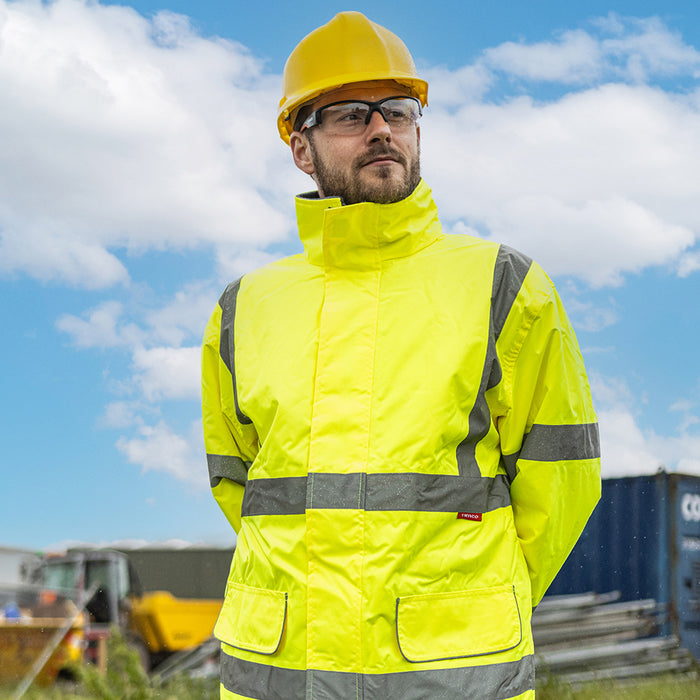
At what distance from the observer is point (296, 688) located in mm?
1927

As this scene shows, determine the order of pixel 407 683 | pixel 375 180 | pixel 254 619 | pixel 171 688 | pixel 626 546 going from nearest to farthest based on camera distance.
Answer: pixel 407 683, pixel 254 619, pixel 375 180, pixel 171 688, pixel 626 546

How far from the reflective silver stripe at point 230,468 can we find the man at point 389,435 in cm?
9

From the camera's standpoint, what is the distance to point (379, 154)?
2.30 metres

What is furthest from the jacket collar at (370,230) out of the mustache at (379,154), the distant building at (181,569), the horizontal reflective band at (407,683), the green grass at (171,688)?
the distant building at (181,569)

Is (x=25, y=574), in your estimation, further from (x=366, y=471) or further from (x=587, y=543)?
(x=366, y=471)

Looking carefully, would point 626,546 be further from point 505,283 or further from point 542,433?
point 505,283

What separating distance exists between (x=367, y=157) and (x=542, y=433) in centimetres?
94

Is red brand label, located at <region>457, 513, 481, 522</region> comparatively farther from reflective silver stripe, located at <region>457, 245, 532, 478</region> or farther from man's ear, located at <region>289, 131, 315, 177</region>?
man's ear, located at <region>289, 131, 315, 177</region>

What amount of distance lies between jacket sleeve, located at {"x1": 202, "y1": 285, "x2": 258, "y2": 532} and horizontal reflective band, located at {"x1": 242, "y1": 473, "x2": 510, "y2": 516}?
19.2 inches

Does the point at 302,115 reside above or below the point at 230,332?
above

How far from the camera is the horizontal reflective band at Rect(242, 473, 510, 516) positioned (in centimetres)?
191

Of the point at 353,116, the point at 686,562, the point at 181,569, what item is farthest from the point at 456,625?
the point at 181,569

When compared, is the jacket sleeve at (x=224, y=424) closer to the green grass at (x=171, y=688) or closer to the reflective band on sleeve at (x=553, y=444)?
the reflective band on sleeve at (x=553, y=444)

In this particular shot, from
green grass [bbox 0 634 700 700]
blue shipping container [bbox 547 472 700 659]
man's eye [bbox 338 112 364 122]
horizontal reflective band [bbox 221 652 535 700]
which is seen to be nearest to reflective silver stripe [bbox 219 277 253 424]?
man's eye [bbox 338 112 364 122]
